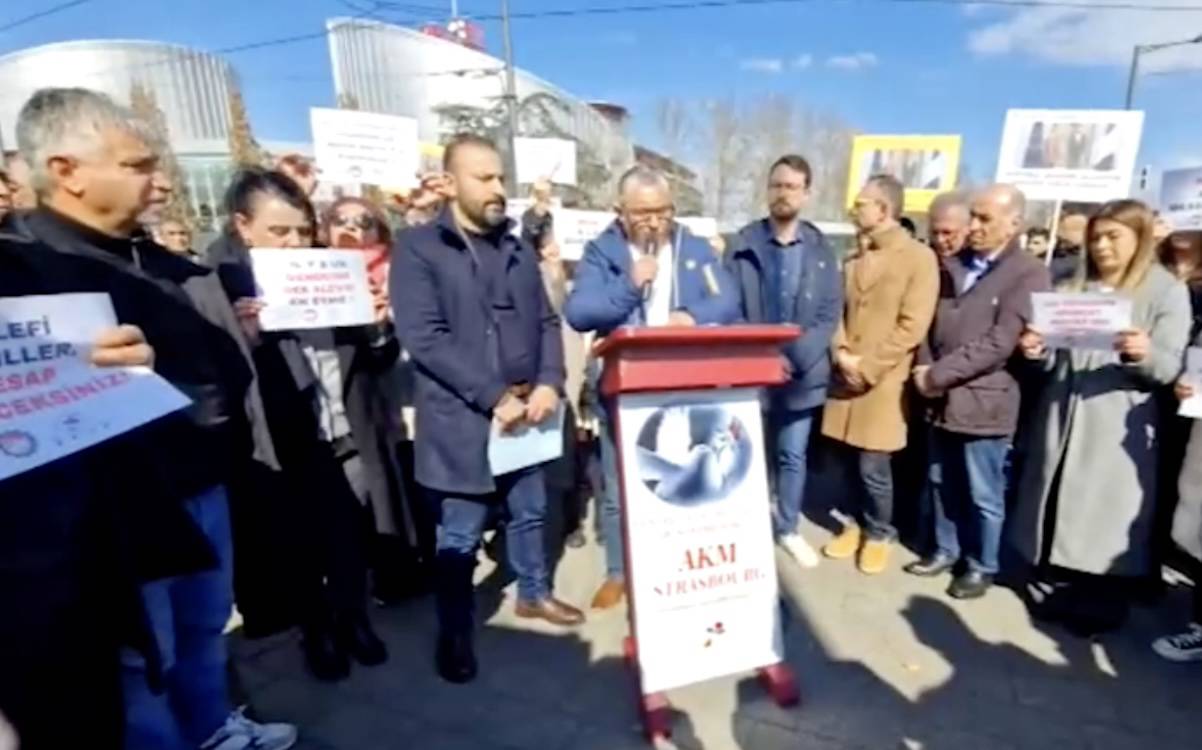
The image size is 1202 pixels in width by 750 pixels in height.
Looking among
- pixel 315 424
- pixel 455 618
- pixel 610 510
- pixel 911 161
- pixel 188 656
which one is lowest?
pixel 455 618

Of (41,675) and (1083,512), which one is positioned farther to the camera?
(1083,512)

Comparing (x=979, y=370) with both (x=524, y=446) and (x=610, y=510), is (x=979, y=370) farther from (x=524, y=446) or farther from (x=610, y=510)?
(x=524, y=446)

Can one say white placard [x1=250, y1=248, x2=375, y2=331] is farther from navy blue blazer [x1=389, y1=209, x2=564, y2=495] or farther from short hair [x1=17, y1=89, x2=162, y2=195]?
short hair [x1=17, y1=89, x2=162, y2=195]

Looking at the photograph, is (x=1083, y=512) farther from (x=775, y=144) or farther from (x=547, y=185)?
(x=775, y=144)

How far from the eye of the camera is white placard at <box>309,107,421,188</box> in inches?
190

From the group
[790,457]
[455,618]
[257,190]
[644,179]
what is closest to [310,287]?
[257,190]

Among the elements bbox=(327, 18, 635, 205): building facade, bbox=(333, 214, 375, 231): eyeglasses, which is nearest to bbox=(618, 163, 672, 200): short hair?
bbox=(333, 214, 375, 231): eyeglasses

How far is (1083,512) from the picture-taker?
2.85 metres

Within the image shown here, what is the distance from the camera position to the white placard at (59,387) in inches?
47.8

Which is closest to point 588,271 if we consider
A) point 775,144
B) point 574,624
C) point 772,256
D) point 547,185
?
point 772,256

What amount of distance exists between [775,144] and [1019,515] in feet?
85.2

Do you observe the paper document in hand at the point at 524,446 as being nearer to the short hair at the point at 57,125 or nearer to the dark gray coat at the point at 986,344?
the short hair at the point at 57,125

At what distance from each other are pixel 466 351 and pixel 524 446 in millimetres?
439

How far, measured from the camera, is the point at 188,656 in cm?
207
